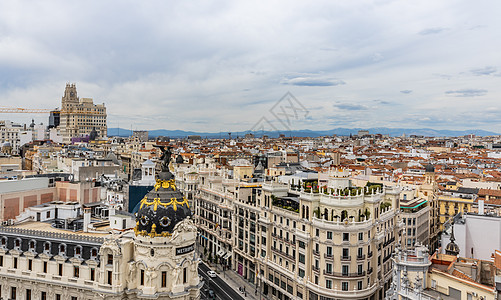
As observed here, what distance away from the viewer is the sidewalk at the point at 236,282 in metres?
84.9

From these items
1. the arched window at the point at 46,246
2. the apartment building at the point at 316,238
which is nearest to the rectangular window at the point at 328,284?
the apartment building at the point at 316,238

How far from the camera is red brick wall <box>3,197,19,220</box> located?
7725 centimetres

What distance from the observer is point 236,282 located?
3642 inches

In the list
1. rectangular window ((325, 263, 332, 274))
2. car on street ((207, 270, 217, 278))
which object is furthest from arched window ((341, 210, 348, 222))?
car on street ((207, 270, 217, 278))

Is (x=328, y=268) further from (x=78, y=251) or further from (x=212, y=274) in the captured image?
(x=78, y=251)

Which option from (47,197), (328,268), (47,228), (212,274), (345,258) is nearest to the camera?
(345,258)

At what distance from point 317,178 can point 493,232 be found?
151 feet

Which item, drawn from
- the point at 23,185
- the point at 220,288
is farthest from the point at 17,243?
the point at 220,288

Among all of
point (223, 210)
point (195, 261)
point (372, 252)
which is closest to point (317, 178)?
point (223, 210)

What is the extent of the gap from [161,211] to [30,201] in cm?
4329

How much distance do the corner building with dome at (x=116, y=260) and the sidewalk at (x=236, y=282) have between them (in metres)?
29.6

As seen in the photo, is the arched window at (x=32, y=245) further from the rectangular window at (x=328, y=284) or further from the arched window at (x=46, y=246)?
the rectangular window at (x=328, y=284)

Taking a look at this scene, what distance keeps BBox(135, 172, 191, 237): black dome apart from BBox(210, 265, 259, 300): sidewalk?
35.3m

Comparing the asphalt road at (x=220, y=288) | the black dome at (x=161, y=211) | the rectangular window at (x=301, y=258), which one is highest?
the black dome at (x=161, y=211)
